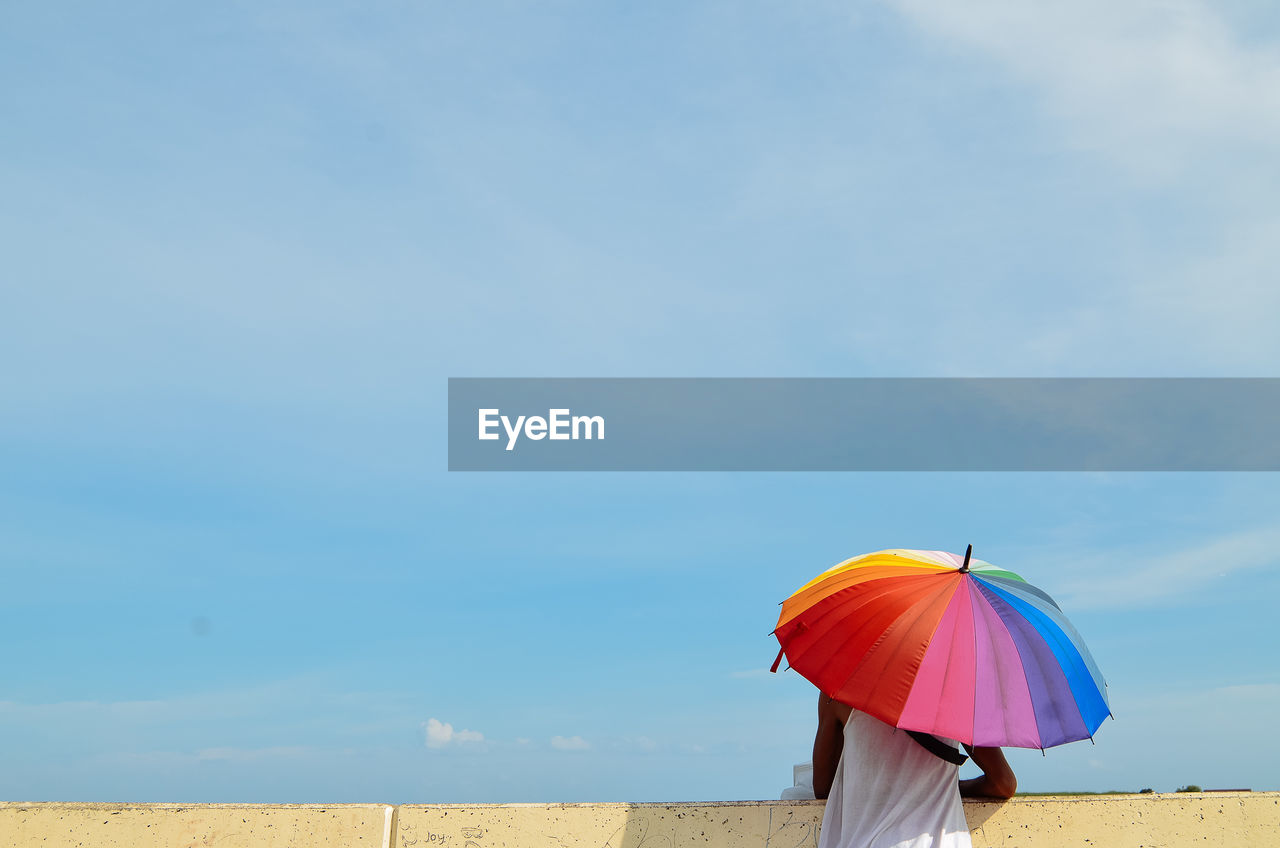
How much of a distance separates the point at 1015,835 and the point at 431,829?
305cm

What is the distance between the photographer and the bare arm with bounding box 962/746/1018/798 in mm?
4910

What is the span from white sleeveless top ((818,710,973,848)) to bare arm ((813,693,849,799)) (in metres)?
0.17

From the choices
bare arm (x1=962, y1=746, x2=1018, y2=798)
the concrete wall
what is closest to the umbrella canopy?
bare arm (x1=962, y1=746, x2=1018, y2=798)

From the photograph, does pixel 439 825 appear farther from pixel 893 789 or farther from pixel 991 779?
pixel 991 779

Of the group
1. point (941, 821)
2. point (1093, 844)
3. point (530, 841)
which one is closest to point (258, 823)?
point (530, 841)

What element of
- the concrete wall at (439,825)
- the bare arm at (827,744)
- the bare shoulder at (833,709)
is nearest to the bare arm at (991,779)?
the bare arm at (827,744)

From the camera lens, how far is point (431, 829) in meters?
5.32

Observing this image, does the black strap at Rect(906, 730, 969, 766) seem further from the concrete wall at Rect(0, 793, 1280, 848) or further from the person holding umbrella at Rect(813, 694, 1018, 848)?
the concrete wall at Rect(0, 793, 1280, 848)

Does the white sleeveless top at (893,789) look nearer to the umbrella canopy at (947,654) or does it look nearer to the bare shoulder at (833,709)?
the bare shoulder at (833,709)

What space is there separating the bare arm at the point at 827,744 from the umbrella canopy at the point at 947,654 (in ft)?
1.01

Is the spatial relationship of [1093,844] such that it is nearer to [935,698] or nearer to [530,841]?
[935,698]

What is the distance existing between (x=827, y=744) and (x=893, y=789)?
51cm

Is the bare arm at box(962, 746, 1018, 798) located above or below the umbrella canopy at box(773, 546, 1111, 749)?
below

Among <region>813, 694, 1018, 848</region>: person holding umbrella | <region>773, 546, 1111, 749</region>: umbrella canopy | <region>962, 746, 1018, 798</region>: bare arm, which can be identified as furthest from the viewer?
<region>962, 746, 1018, 798</region>: bare arm
